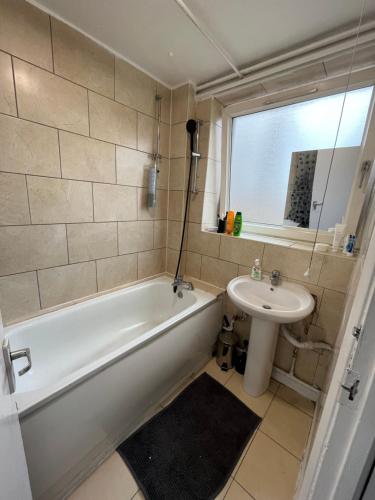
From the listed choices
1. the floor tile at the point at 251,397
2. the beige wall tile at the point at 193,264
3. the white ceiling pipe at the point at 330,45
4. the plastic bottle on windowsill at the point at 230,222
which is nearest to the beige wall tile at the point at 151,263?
the beige wall tile at the point at 193,264

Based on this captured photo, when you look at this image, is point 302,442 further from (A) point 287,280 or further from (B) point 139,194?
(B) point 139,194

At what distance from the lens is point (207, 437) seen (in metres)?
1.29

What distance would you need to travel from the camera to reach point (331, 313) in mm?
1402

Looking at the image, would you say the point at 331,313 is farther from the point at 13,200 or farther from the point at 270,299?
the point at 13,200

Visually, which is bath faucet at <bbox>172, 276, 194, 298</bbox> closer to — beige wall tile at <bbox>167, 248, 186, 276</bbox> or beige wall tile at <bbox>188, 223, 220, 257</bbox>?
beige wall tile at <bbox>167, 248, 186, 276</bbox>

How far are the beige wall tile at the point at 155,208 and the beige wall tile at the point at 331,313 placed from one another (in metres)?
1.50

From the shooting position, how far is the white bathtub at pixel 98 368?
88 centimetres

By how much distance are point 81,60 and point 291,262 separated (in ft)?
6.37

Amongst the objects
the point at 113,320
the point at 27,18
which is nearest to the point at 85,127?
the point at 27,18

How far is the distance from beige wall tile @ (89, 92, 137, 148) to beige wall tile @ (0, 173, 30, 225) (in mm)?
582

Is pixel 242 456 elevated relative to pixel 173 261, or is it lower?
lower

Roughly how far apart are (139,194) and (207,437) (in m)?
1.81

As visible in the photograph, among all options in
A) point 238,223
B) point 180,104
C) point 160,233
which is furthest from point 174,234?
point 180,104

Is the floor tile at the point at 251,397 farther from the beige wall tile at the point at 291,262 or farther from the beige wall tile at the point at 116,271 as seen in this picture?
the beige wall tile at the point at 116,271
